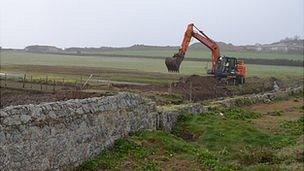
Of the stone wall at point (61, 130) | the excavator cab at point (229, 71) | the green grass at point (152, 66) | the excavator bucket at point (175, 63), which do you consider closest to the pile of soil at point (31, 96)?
the excavator bucket at point (175, 63)

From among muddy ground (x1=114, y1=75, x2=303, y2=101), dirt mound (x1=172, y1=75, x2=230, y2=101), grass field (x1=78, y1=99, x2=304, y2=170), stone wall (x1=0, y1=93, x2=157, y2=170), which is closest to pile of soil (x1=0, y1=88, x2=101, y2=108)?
muddy ground (x1=114, y1=75, x2=303, y2=101)

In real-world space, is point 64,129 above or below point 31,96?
above

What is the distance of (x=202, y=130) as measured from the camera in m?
19.1

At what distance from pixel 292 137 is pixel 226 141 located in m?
2.96

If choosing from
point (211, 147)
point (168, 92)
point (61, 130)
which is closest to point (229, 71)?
point (168, 92)

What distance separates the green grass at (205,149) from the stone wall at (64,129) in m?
0.37

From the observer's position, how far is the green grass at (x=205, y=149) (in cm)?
1302

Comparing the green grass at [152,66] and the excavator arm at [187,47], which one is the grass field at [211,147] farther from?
the green grass at [152,66]

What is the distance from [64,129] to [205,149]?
5788 mm

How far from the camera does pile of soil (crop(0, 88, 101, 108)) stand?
2772 centimetres

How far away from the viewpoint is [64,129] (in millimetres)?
11688

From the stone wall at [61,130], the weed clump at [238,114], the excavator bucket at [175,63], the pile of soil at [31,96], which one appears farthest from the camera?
the excavator bucket at [175,63]

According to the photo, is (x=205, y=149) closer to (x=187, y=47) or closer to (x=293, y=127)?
(x=293, y=127)

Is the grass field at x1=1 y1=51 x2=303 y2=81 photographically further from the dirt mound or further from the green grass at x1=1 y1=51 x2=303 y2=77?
the dirt mound
